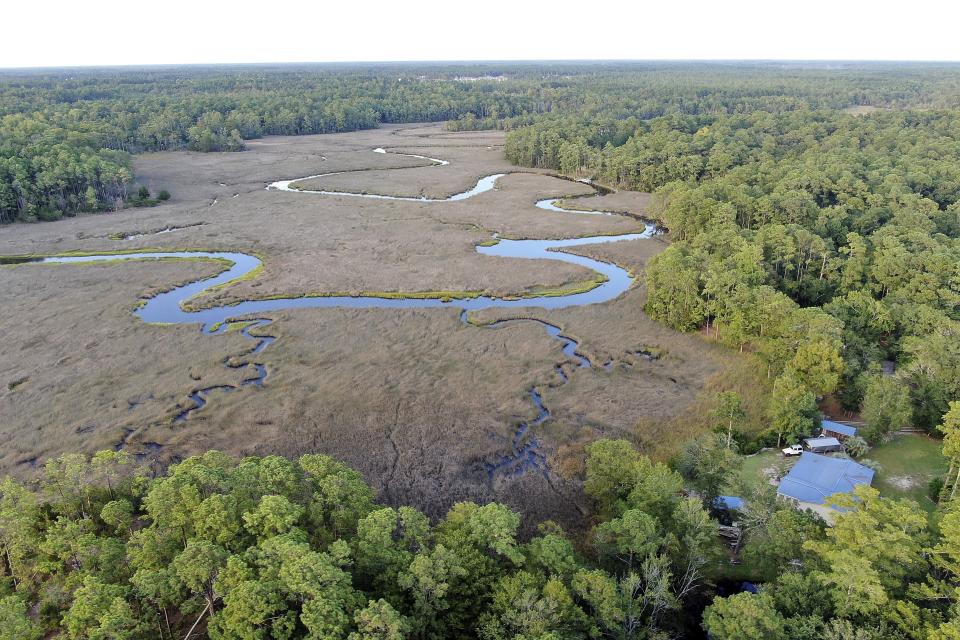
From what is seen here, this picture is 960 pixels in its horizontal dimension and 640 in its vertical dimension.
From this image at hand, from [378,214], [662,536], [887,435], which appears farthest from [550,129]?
[662,536]

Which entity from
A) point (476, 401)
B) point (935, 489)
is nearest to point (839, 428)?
point (935, 489)

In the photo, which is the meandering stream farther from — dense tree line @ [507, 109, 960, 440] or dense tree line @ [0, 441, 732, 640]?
dense tree line @ [0, 441, 732, 640]

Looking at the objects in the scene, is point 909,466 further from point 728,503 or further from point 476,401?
point 476,401

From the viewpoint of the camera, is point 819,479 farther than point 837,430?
No

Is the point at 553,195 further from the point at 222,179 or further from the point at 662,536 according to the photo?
the point at 662,536

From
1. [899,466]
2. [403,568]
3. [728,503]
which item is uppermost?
[403,568]

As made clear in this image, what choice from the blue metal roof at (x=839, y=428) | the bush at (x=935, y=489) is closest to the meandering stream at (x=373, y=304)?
the blue metal roof at (x=839, y=428)

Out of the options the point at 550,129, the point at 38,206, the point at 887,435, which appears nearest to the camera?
the point at 887,435
